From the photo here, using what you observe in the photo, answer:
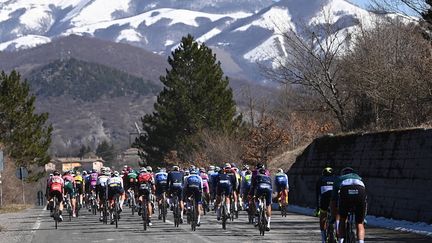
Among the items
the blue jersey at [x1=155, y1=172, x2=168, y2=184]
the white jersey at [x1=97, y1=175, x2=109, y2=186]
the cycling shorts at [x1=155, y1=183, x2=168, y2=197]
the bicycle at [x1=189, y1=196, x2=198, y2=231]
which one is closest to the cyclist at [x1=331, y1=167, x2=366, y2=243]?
the bicycle at [x1=189, y1=196, x2=198, y2=231]

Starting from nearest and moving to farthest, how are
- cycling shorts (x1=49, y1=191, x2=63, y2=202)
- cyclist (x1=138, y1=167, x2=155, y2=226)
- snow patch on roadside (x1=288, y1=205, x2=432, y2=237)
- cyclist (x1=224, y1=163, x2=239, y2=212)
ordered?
snow patch on roadside (x1=288, y1=205, x2=432, y2=237)
cyclist (x1=138, y1=167, x2=155, y2=226)
cyclist (x1=224, y1=163, x2=239, y2=212)
cycling shorts (x1=49, y1=191, x2=63, y2=202)

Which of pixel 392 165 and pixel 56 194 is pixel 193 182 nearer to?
pixel 56 194

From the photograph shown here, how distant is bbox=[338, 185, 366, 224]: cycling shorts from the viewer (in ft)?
51.4

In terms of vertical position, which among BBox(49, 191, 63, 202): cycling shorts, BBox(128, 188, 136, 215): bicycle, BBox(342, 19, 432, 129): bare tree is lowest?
BBox(128, 188, 136, 215): bicycle

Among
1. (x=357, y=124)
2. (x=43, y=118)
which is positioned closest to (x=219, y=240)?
(x=357, y=124)

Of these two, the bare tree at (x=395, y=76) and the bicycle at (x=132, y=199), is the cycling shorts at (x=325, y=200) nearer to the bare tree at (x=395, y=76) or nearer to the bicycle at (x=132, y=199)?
the bare tree at (x=395, y=76)

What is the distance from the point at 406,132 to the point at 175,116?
2254 inches

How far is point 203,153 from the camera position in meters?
→ 77.4

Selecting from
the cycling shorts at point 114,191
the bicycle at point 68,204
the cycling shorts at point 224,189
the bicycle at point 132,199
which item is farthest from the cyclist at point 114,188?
the bicycle at point 132,199

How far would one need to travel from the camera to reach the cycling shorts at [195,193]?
26234mm

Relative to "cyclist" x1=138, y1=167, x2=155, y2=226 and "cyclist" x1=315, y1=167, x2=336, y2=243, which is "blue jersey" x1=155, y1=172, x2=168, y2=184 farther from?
"cyclist" x1=315, y1=167, x2=336, y2=243

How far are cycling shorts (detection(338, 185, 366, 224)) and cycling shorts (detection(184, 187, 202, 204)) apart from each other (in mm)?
10810

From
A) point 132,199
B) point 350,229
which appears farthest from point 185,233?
point 132,199

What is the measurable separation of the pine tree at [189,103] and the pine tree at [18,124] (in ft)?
38.4
